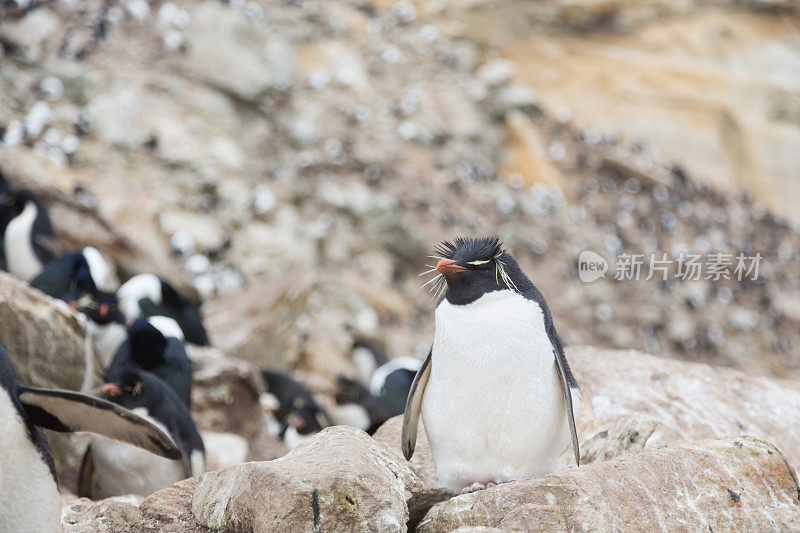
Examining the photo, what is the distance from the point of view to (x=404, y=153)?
18.9 m

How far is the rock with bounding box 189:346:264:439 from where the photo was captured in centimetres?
591

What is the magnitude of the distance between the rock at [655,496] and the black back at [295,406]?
4.34 metres

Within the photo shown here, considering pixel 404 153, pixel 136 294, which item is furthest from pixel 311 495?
pixel 404 153

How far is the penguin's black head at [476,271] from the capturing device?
120 inches

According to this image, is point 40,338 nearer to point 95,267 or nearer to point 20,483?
point 20,483

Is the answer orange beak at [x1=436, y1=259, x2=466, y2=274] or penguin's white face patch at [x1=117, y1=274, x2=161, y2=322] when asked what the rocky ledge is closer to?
orange beak at [x1=436, y1=259, x2=466, y2=274]

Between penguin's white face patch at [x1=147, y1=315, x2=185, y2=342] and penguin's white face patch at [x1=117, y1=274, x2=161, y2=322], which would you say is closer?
penguin's white face patch at [x1=147, y1=315, x2=185, y2=342]

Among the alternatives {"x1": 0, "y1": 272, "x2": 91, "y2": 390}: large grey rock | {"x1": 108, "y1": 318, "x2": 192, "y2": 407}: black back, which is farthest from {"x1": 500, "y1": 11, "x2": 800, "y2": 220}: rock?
{"x1": 0, "y1": 272, "x2": 91, "y2": 390}: large grey rock

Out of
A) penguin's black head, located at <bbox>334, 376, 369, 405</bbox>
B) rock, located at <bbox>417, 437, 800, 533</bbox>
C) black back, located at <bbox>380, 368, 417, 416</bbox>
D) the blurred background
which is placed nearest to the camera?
rock, located at <bbox>417, 437, 800, 533</bbox>

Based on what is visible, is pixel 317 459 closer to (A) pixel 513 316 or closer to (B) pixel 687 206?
(A) pixel 513 316

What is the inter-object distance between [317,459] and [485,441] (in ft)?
2.36

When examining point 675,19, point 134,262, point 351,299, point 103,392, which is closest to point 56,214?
point 134,262

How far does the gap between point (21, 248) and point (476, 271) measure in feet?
17.7

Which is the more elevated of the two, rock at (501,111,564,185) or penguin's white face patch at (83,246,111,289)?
penguin's white face patch at (83,246,111,289)
